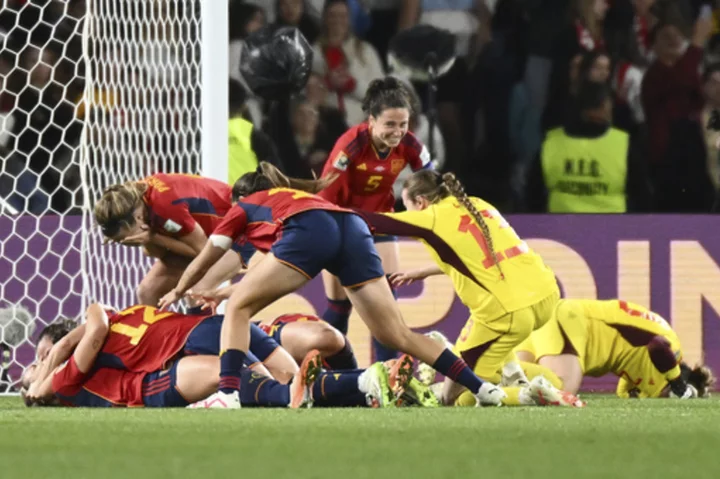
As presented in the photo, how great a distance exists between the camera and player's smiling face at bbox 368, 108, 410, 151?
6938 mm

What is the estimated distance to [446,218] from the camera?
6535mm

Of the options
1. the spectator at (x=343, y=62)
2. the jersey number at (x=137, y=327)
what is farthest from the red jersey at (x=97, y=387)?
the spectator at (x=343, y=62)

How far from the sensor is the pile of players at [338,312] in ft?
18.4

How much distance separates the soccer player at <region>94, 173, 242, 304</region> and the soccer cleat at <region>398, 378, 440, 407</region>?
1035 millimetres

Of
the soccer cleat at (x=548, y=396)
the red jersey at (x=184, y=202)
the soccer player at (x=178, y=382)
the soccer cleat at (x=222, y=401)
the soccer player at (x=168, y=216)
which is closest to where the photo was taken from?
the soccer cleat at (x=222, y=401)

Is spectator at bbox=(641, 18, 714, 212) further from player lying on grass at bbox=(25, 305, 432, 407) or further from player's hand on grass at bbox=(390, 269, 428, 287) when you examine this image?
player lying on grass at bbox=(25, 305, 432, 407)

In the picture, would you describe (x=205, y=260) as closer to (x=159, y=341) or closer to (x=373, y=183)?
(x=159, y=341)

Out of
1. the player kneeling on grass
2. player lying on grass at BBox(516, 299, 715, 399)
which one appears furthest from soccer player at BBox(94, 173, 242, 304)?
player lying on grass at BBox(516, 299, 715, 399)

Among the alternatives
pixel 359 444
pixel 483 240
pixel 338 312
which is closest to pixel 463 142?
pixel 338 312

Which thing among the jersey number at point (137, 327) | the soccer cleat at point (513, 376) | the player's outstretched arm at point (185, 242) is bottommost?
the soccer cleat at point (513, 376)

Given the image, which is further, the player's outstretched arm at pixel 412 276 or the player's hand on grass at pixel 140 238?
the player's outstretched arm at pixel 412 276

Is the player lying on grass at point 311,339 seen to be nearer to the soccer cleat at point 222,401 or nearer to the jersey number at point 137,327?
the jersey number at point 137,327

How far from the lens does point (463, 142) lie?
8406 millimetres

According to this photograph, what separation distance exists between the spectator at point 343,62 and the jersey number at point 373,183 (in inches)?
47.7
